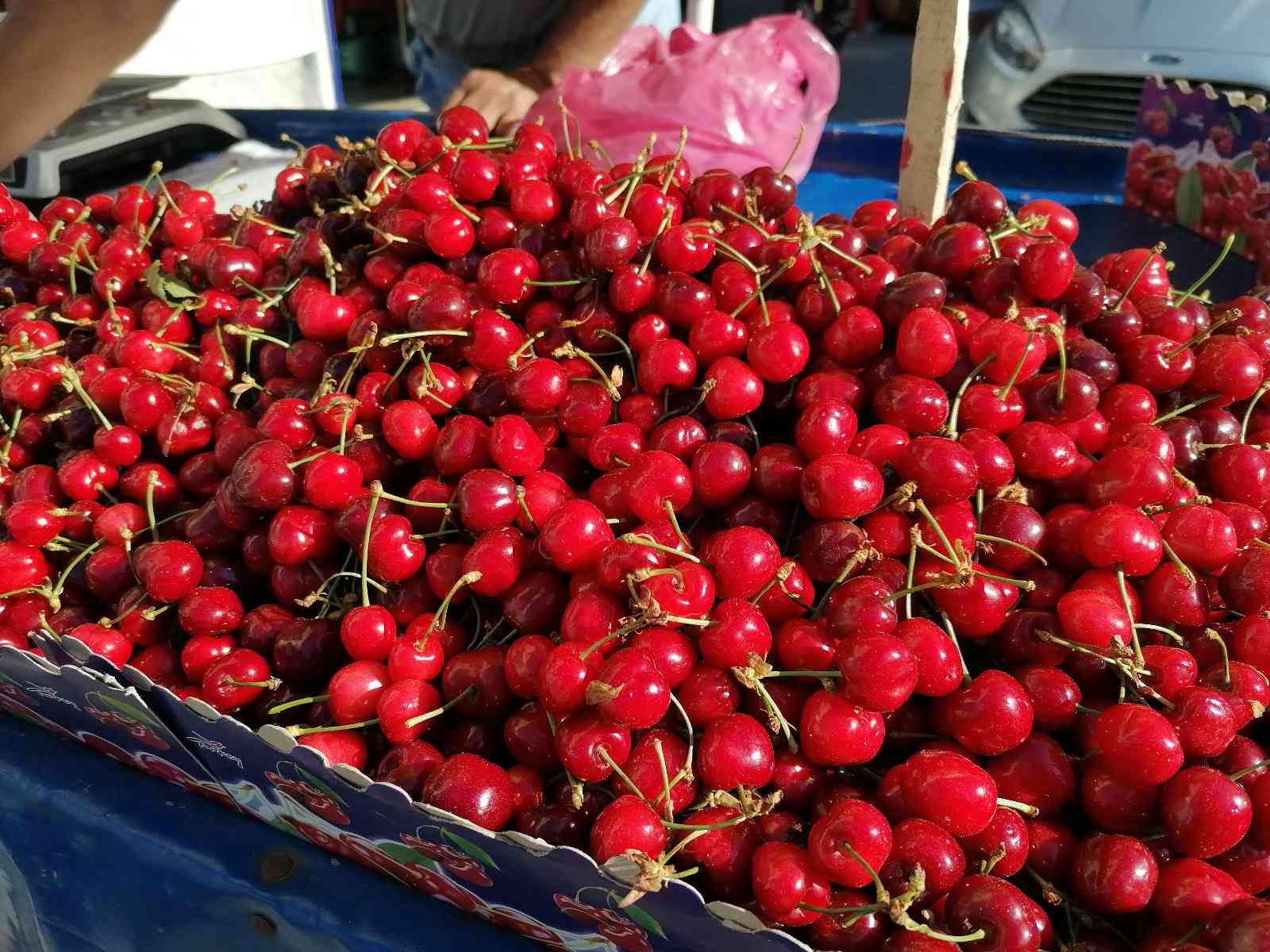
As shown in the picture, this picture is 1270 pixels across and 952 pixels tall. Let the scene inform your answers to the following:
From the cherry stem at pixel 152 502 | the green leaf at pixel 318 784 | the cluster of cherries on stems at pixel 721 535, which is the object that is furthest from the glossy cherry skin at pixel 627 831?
the cherry stem at pixel 152 502

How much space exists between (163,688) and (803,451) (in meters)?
0.61

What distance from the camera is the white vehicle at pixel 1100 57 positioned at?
10.3 ft

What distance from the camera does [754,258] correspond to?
104 cm

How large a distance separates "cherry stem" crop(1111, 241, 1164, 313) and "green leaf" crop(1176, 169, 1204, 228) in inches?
46.2

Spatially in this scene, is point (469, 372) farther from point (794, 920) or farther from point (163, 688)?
point (794, 920)

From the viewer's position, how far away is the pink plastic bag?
212 centimetres

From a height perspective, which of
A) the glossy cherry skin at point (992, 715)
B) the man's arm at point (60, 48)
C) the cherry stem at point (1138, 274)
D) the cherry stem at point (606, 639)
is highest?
the man's arm at point (60, 48)

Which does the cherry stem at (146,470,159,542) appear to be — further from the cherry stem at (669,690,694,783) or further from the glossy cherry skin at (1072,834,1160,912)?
the glossy cherry skin at (1072,834,1160,912)

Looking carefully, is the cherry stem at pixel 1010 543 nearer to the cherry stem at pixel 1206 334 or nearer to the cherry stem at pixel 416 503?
the cherry stem at pixel 1206 334

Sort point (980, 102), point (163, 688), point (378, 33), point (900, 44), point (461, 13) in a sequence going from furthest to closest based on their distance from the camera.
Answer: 1. point (900, 44)
2. point (378, 33)
3. point (980, 102)
4. point (461, 13)
5. point (163, 688)

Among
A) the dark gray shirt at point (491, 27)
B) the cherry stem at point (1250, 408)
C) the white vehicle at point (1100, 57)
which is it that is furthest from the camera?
the white vehicle at point (1100, 57)

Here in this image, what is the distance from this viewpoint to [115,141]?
235 cm

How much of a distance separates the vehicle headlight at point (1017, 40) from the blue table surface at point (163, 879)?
148 inches

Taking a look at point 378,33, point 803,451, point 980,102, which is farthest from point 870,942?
point 378,33
